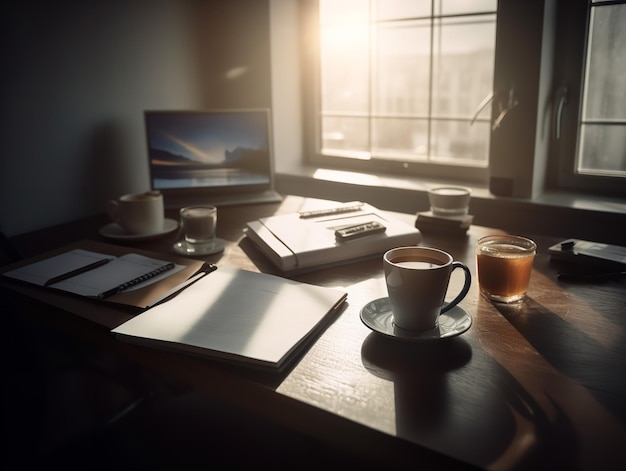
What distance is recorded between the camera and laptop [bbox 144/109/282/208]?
1.66 meters

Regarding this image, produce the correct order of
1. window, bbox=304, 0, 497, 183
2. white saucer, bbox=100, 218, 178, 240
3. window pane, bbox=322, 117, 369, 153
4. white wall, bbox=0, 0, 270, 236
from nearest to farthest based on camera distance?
1. white saucer, bbox=100, 218, 178, 240
2. white wall, bbox=0, 0, 270, 236
3. window, bbox=304, 0, 497, 183
4. window pane, bbox=322, 117, 369, 153

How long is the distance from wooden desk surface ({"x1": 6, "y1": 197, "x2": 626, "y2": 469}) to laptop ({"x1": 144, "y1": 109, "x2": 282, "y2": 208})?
87cm

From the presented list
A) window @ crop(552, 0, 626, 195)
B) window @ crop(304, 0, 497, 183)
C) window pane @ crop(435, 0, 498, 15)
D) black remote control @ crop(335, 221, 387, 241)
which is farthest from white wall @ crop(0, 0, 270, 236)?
window @ crop(552, 0, 626, 195)

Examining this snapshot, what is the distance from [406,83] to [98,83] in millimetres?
1147

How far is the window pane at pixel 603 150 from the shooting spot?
1.74 metres

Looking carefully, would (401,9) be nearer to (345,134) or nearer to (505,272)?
(345,134)

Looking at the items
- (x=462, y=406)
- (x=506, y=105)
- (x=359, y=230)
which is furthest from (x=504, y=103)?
(x=462, y=406)

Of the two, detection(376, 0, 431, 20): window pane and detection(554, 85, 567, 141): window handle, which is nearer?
detection(554, 85, 567, 141): window handle

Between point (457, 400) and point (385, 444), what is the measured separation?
106mm

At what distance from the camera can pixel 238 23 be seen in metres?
2.13

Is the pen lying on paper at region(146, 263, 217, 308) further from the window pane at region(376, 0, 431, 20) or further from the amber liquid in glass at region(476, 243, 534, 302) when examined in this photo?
the window pane at region(376, 0, 431, 20)

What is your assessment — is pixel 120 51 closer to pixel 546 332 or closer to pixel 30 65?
pixel 30 65

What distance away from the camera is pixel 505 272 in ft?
2.90

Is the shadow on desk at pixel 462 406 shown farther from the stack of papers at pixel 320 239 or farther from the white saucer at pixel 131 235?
the white saucer at pixel 131 235
